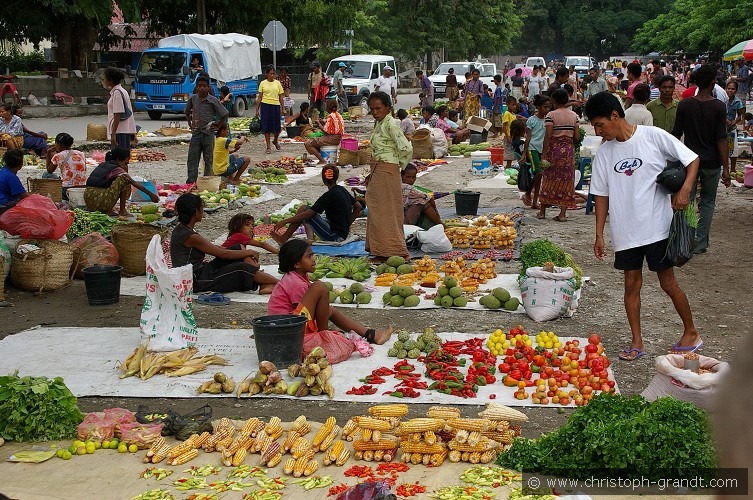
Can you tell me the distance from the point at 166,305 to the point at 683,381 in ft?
13.2

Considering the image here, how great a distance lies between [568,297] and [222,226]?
6304 millimetres

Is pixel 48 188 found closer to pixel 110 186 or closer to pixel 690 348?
pixel 110 186

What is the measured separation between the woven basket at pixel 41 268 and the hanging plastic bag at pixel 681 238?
20.0ft

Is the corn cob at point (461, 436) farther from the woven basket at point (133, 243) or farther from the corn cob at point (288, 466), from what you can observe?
the woven basket at point (133, 243)

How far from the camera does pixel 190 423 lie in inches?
218

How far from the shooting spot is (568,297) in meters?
8.08

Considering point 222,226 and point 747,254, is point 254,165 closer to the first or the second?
point 222,226

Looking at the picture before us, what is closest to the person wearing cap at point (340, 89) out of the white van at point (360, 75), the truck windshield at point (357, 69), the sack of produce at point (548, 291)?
the white van at point (360, 75)

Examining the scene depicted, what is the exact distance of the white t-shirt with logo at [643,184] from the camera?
21.7 feet

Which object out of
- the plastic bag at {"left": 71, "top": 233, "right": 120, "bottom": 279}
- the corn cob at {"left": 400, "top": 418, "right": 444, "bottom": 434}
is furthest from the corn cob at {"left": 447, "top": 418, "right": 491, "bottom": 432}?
the plastic bag at {"left": 71, "top": 233, "right": 120, "bottom": 279}

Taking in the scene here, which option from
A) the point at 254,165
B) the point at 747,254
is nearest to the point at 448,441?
the point at 747,254

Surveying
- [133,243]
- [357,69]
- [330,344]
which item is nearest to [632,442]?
[330,344]

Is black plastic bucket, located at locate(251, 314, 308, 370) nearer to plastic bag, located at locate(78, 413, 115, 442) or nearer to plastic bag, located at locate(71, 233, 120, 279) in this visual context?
plastic bag, located at locate(78, 413, 115, 442)

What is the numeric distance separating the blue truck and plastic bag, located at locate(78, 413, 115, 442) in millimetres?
23588
